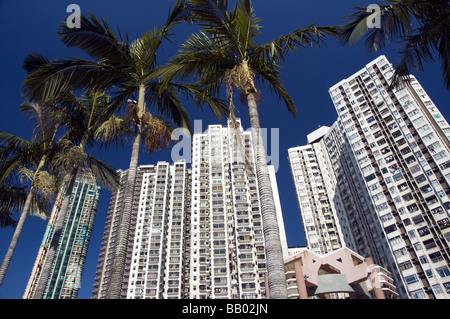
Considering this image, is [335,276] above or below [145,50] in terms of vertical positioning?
below

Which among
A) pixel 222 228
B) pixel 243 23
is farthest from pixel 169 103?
pixel 222 228

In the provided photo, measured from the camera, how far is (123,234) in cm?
645

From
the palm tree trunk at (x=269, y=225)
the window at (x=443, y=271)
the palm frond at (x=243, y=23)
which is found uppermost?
the window at (x=443, y=271)

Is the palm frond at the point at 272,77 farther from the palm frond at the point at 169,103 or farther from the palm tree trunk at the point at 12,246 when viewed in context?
the palm tree trunk at the point at 12,246

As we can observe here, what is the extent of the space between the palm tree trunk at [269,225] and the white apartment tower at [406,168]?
183 feet

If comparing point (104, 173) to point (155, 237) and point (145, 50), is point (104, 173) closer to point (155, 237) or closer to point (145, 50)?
point (145, 50)

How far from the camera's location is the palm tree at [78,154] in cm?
977

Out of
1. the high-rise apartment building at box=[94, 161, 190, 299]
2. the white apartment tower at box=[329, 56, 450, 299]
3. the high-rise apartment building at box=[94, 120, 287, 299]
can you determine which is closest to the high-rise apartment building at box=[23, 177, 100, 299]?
the high-rise apartment building at box=[94, 161, 190, 299]

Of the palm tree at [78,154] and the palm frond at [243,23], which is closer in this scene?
the palm frond at [243,23]

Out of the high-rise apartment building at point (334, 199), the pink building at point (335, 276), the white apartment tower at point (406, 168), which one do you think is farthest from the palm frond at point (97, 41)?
the high-rise apartment building at point (334, 199)

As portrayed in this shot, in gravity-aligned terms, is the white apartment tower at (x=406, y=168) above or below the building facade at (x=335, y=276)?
above

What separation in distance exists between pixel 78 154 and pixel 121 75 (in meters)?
3.59

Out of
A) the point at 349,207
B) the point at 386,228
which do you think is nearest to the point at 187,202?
the point at 349,207

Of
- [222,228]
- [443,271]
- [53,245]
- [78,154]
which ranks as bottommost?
[53,245]
